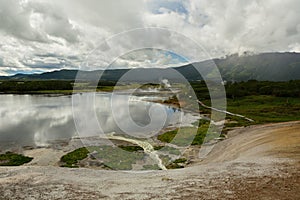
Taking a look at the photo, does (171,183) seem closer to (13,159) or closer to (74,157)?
(74,157)

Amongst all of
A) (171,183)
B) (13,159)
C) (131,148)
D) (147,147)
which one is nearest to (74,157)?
(13,159)

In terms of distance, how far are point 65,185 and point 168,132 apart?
32.1m

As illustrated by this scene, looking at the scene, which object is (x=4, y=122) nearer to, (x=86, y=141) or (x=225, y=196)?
(x=86, y=141)

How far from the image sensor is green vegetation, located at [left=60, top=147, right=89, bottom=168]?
2886cm

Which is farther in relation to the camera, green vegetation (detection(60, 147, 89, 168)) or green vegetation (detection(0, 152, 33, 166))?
green vegetation (detection(0, 152, 33, 166))

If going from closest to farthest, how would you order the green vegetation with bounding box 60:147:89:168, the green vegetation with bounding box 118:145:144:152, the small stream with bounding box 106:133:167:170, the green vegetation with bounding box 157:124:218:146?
the green vegetation with bounding box 60:147:89:168, the small stream with bounding box 106:133:167:170, the green vegetation with bounding box 118:145:144:152, the green vegetation with bounding box 157:124:218:146

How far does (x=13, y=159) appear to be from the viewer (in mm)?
30938

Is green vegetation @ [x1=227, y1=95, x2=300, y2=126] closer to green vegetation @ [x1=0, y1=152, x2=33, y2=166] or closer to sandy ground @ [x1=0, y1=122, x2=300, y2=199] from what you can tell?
sandy ground @ [x1=0, y1=122, x2=300, y2=199]

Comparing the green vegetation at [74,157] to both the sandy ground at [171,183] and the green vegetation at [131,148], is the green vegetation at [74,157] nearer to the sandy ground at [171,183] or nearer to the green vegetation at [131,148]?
the green vegetation at [131,148]

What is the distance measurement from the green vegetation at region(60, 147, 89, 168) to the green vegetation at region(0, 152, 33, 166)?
408 cm

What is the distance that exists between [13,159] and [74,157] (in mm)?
6797

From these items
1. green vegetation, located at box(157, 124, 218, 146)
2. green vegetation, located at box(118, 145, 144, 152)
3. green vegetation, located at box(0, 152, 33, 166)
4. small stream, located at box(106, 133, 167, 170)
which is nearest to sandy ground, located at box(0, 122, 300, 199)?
green vegetation, located at box(0, 152, 33, 166)

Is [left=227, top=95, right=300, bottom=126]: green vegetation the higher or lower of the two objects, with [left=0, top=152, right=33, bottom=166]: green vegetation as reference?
higher

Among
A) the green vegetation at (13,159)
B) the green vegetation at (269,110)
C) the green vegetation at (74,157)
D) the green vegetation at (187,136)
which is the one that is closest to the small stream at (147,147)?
the green vegetation at (187,136)
